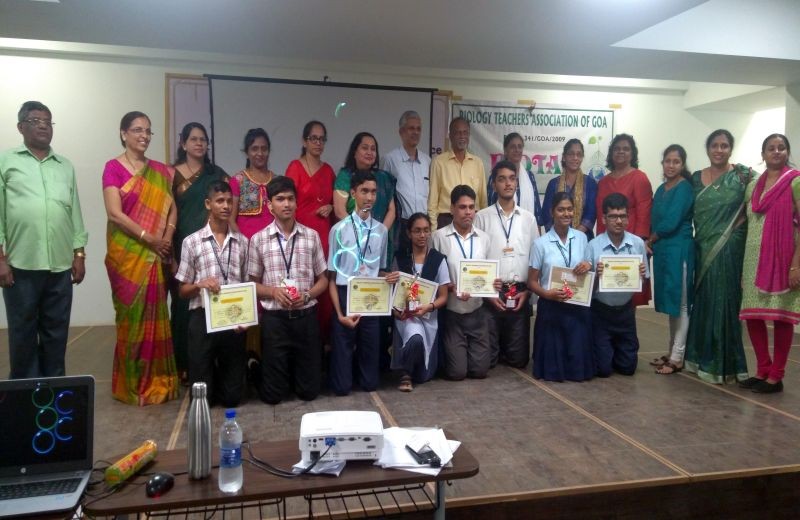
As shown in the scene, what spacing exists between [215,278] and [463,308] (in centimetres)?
166

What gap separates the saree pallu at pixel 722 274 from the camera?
3.76m

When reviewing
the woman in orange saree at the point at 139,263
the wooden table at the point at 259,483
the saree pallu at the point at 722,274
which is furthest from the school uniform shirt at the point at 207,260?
the saree pallu at the point at 722,274

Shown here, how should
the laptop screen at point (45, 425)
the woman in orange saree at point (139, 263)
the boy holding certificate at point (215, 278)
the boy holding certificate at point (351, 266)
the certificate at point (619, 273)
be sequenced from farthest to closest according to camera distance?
the certificate at point (619, 273) < the boy holding certificate at point (351, 266) < the woman in orange saree at point (139, 263) < the boy holding certificate at point (215, 278) < the laptop screen at point (45, 425)

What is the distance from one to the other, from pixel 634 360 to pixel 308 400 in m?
2.26

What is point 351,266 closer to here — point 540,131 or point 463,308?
point 463,308

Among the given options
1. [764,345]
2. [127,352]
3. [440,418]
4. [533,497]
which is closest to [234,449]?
[533,497]

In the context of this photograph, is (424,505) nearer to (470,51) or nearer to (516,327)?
(516,327)

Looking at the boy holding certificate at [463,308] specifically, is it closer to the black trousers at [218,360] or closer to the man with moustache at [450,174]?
the man with moustache at [450,174]

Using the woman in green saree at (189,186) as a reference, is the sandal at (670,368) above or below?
below

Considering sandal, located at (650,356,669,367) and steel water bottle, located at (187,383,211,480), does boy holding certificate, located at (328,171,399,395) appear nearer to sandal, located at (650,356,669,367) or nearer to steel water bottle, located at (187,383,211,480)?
steel water bottle, located at (187,383,211,480)

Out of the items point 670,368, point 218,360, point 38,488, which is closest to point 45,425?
point 38,488

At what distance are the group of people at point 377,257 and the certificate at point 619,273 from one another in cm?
10

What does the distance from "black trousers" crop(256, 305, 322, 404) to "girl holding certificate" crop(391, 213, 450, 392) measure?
0.56 m

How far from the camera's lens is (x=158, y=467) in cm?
160
